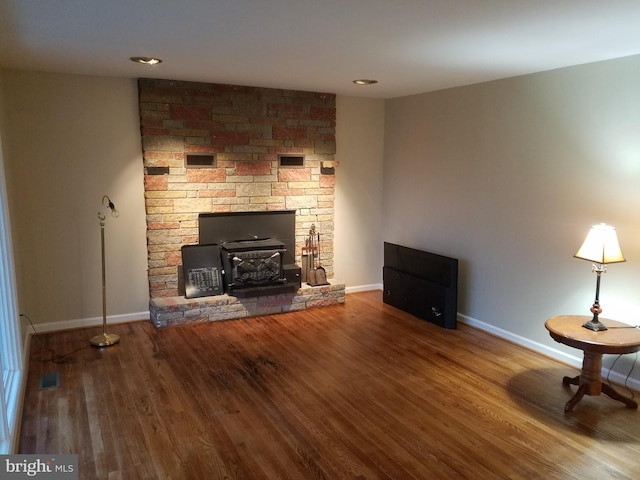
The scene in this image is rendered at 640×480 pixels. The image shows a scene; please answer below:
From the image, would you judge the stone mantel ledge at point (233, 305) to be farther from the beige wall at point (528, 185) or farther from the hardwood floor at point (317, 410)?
the beige wall at point (528, 185)

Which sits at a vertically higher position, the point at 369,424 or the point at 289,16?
the point at 289,16

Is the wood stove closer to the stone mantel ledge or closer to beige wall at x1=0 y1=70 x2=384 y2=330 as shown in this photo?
the stone mantel ledge

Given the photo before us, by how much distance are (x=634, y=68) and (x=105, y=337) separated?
4.61 m

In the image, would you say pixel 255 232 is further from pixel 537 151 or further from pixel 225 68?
pixel 537 151

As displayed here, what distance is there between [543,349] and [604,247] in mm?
1251

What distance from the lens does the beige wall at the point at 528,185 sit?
11.3 ft

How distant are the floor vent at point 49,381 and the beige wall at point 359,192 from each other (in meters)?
3.23

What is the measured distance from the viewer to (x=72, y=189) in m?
4.46

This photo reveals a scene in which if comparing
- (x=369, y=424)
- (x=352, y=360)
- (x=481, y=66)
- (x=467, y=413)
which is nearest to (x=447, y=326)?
(x=352, y=360)

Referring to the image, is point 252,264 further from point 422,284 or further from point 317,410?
point 317,410

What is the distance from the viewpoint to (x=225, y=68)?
3.96 metres

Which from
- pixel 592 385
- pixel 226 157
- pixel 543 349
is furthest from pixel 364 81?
pixel 592 385

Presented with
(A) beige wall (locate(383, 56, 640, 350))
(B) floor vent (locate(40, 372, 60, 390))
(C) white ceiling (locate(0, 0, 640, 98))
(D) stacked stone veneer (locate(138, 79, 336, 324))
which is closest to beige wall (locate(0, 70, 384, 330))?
(D) stacked stone veneer (locate(138, 79, 336, 324))

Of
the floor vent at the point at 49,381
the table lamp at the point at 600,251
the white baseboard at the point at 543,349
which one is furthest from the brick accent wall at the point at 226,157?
the table lamp at the point at 600,251
